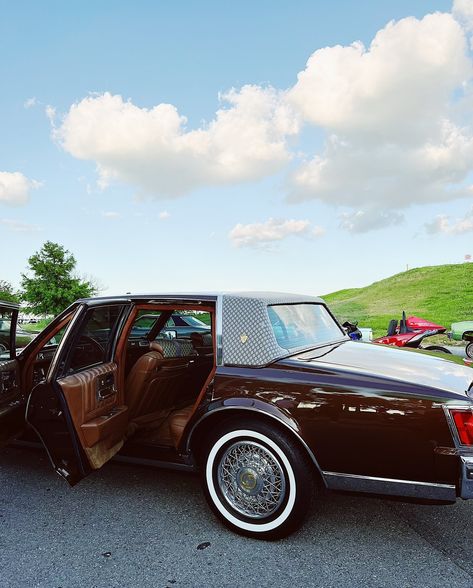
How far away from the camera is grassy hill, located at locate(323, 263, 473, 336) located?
32.7m

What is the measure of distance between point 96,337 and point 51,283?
188ft

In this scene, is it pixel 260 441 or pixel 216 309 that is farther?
pixel 216 309

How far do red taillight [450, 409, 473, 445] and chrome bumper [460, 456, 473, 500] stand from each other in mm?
90

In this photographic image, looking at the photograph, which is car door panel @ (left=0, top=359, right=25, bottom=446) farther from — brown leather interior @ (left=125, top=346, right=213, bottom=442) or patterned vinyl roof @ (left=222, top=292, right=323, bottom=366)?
patterned vinyl roof @ (left=222, top=292, right=323, bottom=366)

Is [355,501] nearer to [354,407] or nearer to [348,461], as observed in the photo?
[348,461]

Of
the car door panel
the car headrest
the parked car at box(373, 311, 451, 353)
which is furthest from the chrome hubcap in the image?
the parked car at box(373, 311, 451, 353)

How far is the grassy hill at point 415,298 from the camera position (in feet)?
107

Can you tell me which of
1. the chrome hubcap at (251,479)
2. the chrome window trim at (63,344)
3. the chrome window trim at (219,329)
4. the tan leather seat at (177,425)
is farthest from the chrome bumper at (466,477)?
the chrome window trim at (63,344)

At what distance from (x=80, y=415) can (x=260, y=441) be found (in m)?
1.27

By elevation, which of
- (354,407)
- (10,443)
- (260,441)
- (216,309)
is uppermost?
(216,309)

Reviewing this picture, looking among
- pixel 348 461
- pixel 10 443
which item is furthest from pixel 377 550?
pixel 10 443

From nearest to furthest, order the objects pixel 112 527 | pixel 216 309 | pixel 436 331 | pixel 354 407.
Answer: pixel 354 407 < pixel 112 527 < pixel 216 309 < pixel 436 331

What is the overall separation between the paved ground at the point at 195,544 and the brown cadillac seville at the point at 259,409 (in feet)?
0.79

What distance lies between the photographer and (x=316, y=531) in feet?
9.61
